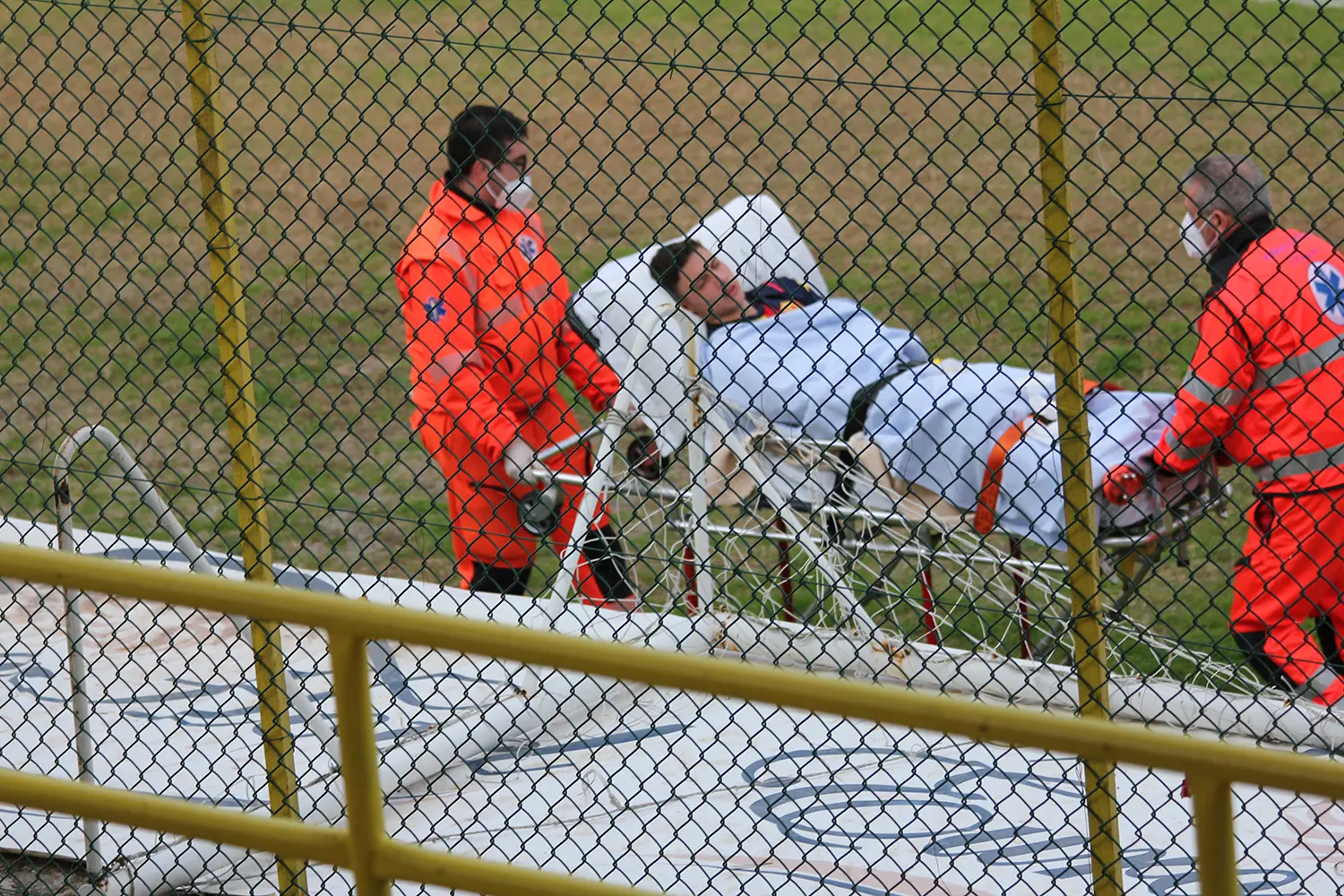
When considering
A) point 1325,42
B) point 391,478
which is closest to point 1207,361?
point 391,478

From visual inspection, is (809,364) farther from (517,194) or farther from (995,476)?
(517,194)

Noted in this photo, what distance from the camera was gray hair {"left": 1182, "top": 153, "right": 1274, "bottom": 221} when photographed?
4645 mm

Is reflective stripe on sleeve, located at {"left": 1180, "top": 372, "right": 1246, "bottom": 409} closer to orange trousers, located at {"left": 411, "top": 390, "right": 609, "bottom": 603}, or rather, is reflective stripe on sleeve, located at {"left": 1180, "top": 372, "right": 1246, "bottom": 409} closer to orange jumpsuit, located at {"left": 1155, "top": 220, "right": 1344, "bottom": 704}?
orange jumpsuit, located at {"left": 1155, "top": 220, "right": 1344, "bottom": 704}

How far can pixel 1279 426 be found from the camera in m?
4.71

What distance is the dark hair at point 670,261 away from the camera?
4.94 meters

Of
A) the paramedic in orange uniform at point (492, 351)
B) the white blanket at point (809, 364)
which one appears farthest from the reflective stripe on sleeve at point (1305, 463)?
the paramedic in orange uniform at point (492, 351)

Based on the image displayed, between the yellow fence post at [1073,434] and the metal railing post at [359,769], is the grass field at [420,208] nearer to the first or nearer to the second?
the yellow fence post at [1073,434]

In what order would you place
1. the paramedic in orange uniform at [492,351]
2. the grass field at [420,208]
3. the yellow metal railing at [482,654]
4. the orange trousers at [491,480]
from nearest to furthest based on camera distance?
the yellow metal railing at [482,654] → the paramedic in orange uniform at [492,351] → the orange trousers at [491,480] → the grass field at [420,208]

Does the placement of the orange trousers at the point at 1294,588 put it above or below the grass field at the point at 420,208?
below

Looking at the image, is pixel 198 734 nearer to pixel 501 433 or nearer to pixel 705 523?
pixel 501 433

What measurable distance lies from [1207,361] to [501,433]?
2238 mm

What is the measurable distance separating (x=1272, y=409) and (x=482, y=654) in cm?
327

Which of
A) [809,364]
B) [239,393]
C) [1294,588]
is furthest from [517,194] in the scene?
[1294,588]

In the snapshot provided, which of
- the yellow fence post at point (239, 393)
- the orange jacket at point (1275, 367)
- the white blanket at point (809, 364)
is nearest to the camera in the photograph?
the yellow fence post at point (239, 393)
